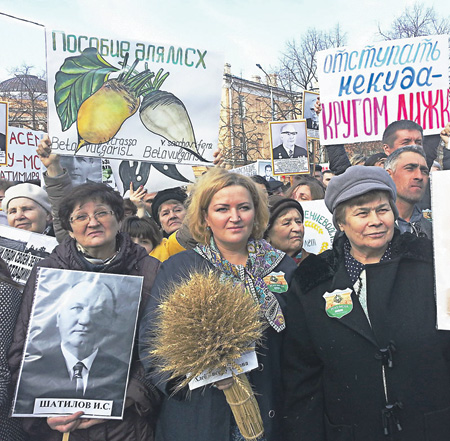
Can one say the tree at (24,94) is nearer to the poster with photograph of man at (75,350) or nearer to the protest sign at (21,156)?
the protest sign at (21,156)

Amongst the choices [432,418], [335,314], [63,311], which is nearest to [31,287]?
[63,311]

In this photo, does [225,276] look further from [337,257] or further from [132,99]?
[132,99]

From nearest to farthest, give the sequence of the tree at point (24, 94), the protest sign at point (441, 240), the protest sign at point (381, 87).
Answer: the protest sign at point (441, 240)
the protest sign at point (381, 87)
the tree at point (24, 94)

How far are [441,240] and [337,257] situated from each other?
1.78ft

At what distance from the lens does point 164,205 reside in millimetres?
4695

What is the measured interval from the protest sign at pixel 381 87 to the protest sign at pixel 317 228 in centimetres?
107

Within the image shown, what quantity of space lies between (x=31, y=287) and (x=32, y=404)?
0.56m

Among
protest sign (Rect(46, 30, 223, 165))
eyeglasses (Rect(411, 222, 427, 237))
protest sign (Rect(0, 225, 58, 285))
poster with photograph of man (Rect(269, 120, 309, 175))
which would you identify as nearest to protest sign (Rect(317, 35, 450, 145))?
protest sign (Rect(46, 30, 223, 165))

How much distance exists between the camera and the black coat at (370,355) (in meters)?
2.11

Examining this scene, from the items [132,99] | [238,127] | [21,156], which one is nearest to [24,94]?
[238,127]

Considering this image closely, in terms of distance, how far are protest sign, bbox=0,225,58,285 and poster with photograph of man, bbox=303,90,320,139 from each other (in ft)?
19.2

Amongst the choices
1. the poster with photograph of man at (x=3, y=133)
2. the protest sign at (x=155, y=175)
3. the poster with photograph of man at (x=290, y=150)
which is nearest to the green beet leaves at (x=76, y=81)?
the protest sign at (x=155, y=175)

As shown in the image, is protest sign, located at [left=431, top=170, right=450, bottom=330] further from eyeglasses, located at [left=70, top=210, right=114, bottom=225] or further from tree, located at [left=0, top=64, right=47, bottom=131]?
tree, located at [left=0, top=64, right=47, bottom=131]

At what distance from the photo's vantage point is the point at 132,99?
4.17m
